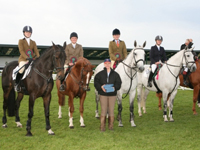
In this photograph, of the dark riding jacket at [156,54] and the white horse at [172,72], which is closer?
the white horse at [172,72]

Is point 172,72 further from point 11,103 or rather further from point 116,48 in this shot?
point 11,103

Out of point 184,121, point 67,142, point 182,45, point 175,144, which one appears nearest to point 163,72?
point 184,121

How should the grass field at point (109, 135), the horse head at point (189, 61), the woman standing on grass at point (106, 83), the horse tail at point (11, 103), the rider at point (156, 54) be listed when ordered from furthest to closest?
the rider at point (156, 54), the horse head at point (189, 61), the horse tail at point (11, 103), the woman standing on grass at point (106, 83), the grass field at point (109, 135)

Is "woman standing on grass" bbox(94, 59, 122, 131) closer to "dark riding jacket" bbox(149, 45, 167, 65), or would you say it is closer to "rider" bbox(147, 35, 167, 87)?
"rider" bbox(147, 35, 167, 87)

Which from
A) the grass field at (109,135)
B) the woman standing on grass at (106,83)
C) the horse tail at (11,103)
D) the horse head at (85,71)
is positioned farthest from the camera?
the horse tail at (11,103)

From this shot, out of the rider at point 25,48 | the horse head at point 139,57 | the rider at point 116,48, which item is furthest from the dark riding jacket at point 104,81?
the rider at point 25,48

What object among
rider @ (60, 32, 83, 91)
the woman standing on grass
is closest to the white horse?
the woman standing on grass

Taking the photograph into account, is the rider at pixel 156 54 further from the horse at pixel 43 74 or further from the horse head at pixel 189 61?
the horse at pixel 43 74

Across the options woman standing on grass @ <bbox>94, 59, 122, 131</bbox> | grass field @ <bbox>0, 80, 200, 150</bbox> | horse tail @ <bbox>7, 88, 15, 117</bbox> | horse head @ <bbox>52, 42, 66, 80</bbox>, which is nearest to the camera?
grass field @ <bbox>0, 80, 200, 150</bbox>

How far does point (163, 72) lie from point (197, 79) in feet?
6.78

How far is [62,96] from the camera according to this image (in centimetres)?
882

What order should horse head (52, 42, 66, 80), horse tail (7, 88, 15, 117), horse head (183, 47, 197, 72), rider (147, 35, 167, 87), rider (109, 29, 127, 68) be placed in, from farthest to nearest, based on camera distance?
rider (147, 35, 167, 87) → rider (109, 29, 127, 68) → horse head (183, 47, 197, 72) → horse tail (7, 88, 15, 117) → horse head (52, 42, 66, 80)

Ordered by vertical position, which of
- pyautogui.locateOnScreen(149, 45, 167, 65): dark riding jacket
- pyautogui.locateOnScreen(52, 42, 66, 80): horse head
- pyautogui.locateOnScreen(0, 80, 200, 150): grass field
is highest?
pyautogui.locateOnScreen(149, 45, 167, 65): dark riding jacket

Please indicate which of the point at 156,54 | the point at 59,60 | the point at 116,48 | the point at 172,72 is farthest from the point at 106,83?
the point at 156,54
